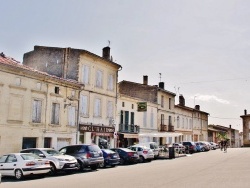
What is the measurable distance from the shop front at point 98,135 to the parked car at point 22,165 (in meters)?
11.4

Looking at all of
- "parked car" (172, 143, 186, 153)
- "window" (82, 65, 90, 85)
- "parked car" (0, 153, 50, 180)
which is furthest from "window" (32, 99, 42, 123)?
"parked car" (172, 143, 186, 153)

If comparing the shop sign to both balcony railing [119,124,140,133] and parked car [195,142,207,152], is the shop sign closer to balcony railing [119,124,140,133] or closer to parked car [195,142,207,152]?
balcony railing [119,124,140,133]

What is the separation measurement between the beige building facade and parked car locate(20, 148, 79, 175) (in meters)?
3.74

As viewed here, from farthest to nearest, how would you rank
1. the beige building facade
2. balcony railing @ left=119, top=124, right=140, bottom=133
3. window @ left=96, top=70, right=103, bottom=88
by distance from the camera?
1. balcony railing @ left=119, top=124, right=140, bottom=133
2. window @ left=96, top=70, right=103, bottom=88
3. the beige building facade

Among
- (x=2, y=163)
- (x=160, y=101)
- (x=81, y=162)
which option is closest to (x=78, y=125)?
(x=81, y=162)

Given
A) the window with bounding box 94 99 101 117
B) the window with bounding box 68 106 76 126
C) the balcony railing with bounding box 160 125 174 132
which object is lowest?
the balcony railing with bounding box 160 125 174 132

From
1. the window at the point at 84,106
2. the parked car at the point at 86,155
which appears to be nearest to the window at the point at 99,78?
the window at the point at 84,106

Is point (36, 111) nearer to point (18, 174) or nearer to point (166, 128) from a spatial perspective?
point (18, 174)

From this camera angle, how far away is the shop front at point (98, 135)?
94.3 ft

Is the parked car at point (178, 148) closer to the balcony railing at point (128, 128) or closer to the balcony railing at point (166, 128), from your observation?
the balcony railing at point (128, 128)

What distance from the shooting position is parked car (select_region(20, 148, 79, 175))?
1770cm

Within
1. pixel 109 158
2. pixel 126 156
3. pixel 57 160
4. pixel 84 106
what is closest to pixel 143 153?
pixel 126 156

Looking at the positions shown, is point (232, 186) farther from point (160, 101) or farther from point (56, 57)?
point (160, 101)

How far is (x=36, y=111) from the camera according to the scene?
936 inches
